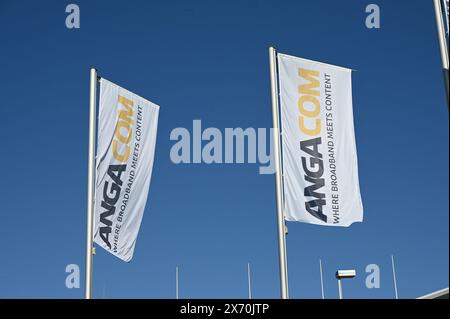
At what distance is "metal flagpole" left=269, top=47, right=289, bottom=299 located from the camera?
16.2 meters

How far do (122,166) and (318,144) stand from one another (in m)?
4.94

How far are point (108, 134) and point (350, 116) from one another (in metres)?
6.03

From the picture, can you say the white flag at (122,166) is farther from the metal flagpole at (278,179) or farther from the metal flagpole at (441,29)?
the metal flagpole at (441,29)

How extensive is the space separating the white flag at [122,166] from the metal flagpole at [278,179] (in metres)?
3.43

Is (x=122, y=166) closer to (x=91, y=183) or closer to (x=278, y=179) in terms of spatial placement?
(x=91, y=183)

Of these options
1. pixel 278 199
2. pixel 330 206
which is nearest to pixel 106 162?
pixel 278 199

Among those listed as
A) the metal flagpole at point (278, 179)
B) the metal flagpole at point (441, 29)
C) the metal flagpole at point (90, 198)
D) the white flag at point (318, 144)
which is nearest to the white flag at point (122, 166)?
the metal flagpole at point (90, 198)

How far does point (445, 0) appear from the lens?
1510cm

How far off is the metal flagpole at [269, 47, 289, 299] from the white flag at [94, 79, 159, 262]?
11.3 feet

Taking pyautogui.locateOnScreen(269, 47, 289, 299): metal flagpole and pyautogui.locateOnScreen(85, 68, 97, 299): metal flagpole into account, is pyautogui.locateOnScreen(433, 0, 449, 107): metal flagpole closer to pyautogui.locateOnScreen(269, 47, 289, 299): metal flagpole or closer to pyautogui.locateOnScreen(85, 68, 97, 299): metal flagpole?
pyautogui.locateOnScreen(269, 47, 289, 299): metal flagpole

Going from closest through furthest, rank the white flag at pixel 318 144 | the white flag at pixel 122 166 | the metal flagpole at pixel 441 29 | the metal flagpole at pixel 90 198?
1. the metal flagpole at pixel 441 29
2. the white flag at pixel 318 144
3. the metal flagpole at pixel 90 198
4. the white flag at pixel 122 166

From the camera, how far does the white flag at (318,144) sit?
16.3 m

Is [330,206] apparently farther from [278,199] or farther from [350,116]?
[350,116]

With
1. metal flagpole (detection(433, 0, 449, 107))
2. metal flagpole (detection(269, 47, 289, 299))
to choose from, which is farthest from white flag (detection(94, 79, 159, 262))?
metal flagpole (detection(433, 0, 449, 107))
